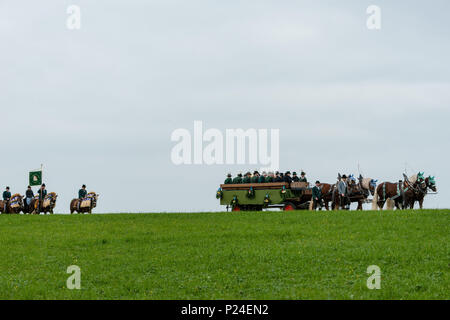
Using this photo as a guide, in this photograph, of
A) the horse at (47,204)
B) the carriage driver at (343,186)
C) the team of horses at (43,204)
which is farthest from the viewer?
the horse at (47,204)

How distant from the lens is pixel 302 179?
3834 cm

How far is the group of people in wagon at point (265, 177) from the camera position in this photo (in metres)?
38.4

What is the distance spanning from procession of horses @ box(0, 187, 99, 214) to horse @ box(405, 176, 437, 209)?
74.5ft

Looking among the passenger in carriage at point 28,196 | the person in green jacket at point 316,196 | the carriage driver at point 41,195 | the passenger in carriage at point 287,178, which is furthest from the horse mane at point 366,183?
the passenger in carriage at point 28,196

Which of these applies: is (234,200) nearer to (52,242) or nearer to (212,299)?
(52,242)

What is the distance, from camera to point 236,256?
66.6 feet

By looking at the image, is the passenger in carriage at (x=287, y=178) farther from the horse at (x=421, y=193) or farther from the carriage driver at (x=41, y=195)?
the carriage driver at (x=41, y=195)

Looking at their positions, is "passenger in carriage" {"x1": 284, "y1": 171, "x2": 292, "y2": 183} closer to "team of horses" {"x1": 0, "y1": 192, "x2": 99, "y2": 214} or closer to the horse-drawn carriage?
the horse-drawn carriage

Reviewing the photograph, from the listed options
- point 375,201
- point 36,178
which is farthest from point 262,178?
point 36,178

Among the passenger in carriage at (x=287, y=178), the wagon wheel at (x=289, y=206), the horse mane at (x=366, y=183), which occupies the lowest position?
the wagon wheel at (x=289, y=206)

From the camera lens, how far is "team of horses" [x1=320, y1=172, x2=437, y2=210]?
33.9 metres

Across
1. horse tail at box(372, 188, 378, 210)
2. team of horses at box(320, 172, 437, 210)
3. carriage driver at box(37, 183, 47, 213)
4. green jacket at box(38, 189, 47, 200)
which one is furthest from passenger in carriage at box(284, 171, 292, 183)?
green jacket at box(38, 189, 47, 200)
